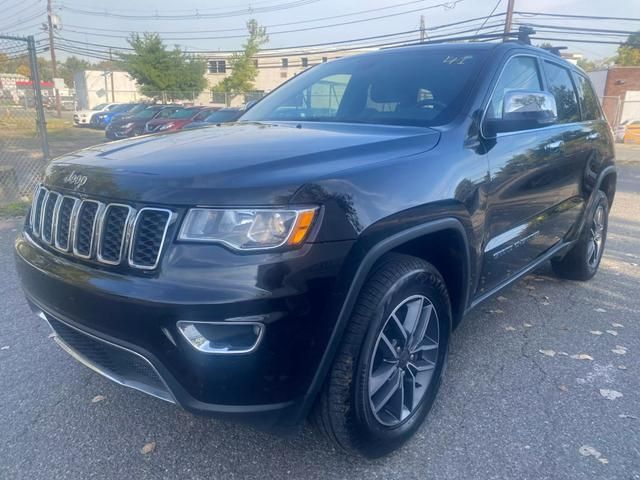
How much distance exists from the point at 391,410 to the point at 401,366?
0.20m

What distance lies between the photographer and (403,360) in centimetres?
242

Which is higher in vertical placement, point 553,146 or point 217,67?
point 217,67

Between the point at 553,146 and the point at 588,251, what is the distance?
5.19 feet

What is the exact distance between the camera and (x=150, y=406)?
2762 mm

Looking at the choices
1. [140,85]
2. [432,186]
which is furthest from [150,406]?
[140,85]

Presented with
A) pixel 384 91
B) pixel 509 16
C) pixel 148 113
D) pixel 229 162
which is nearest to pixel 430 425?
pixel 229 162

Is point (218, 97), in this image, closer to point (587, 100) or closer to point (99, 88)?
point (99, 88)

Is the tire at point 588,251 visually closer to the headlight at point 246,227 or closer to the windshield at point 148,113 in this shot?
the headlight at point 246,227

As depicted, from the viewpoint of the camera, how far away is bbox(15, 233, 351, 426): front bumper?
70.5 inches

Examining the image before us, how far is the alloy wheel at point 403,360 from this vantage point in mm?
2291

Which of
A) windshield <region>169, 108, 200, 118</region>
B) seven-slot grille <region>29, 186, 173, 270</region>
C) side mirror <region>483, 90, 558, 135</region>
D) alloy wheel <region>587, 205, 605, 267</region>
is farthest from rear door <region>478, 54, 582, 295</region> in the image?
windshield <region>169, 108, 200, 118</region>

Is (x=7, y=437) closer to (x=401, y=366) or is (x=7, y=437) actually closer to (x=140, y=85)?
(x=401, y=366)

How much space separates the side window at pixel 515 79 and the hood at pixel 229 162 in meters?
0.62

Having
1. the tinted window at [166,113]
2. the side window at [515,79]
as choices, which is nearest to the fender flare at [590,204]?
the side window at [515,79]
